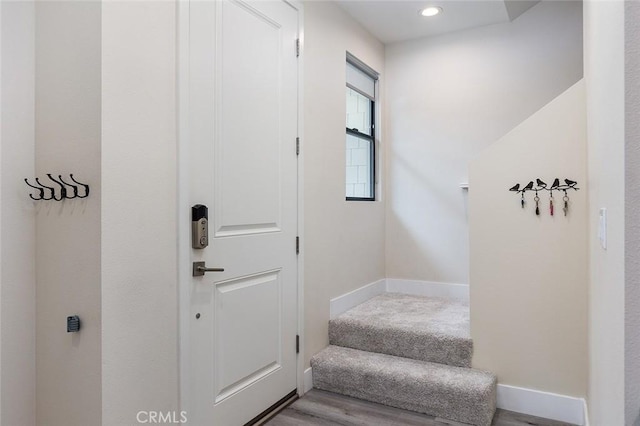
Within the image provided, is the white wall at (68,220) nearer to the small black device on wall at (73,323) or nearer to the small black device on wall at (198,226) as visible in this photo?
the small black device on wall at (73,323)

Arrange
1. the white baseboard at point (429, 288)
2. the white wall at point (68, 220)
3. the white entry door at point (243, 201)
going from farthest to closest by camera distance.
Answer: the white baseboard at point (429, 288)
the white entry door at point (243, 201)
the white wall at point (68, 220)

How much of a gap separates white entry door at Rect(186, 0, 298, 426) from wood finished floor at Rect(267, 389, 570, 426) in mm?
140

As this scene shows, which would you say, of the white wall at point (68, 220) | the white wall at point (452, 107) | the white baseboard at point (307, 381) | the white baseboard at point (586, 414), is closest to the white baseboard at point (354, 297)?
the white wall at point (452, 107)

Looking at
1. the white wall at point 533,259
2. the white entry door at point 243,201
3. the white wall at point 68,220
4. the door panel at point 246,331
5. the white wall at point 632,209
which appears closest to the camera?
the white wall at point 632,209

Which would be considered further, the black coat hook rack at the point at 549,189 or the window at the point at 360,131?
the window at the point at 360,131

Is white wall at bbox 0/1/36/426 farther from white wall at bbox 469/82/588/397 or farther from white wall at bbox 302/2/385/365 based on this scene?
white wall at bbox 469/82/588/397

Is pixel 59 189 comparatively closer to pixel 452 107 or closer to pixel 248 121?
pixel 248 121

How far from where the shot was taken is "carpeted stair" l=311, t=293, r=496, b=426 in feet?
7.79

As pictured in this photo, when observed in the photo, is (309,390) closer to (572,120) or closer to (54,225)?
(54,225)

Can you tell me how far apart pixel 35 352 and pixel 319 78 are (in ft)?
7.58

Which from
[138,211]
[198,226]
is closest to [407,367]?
[198,226]

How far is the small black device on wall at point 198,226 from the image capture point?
190 cm

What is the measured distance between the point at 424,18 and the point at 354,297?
240cm

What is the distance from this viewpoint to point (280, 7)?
8.20ft
